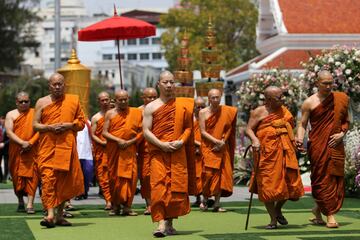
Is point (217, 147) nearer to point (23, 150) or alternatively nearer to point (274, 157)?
point (23, 150)

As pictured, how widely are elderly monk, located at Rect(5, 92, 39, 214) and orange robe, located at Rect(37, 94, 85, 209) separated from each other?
7.04 feet

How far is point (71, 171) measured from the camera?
13.6m

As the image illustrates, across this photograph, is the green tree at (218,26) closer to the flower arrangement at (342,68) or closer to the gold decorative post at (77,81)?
the flower arrangement at (342,68)

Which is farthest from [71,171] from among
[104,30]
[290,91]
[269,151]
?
[290,91]

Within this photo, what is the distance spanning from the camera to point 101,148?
16.9 meters

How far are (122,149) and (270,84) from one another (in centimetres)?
1026

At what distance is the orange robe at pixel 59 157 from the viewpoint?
13383 mm

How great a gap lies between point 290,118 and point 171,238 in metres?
2.39

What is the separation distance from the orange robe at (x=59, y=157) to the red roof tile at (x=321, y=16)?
23145mm

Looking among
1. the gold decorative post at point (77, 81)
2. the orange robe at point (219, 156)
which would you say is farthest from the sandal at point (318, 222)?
the gold decorative post at point (77, 81)

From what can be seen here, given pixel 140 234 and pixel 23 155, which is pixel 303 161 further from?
pixel 140 234

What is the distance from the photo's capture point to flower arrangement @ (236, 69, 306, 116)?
24731 millimetres

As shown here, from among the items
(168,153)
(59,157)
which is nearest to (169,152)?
(168,153)

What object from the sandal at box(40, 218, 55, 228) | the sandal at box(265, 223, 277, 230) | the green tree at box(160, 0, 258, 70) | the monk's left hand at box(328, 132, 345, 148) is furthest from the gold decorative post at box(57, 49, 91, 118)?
the green tree at box(160, 0, 258, 70)
